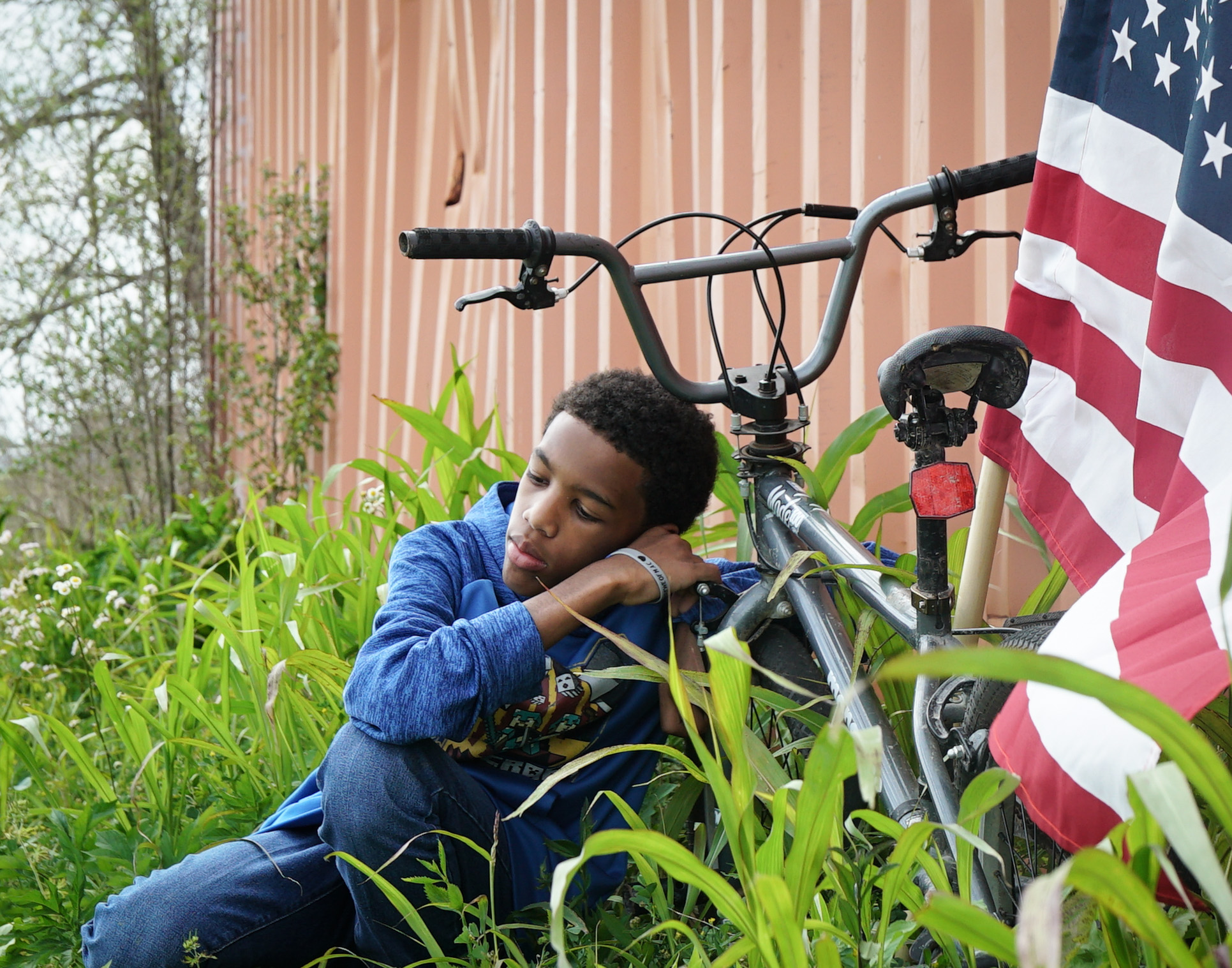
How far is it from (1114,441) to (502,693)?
0.78m

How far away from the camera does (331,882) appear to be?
5.22 feet

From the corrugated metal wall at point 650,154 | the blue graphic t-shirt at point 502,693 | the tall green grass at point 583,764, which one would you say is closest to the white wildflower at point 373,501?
the tall green grass at point 583,764

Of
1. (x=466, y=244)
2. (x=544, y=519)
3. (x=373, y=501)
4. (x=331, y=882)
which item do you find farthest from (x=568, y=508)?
(x=373, y=501)

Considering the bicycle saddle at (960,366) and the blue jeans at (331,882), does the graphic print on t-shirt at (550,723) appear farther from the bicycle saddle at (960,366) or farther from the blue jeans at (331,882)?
the bicycle saddle at (960,366)

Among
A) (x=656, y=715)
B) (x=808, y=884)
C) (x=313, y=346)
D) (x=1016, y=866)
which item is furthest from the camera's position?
(x=313, y=346)

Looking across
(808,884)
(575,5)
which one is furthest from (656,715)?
(575,5)

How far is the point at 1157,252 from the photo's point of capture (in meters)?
1.18

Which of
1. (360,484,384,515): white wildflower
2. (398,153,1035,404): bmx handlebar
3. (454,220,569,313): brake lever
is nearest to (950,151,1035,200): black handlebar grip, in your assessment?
(398,153,1035,404): bmx handlebar

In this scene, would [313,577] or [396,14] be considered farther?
[396,14]

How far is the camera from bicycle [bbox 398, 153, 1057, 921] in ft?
3.55

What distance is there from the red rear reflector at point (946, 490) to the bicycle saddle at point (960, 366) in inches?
2.9

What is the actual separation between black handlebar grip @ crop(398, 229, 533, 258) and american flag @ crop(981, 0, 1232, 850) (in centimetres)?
62

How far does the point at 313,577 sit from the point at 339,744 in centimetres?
113

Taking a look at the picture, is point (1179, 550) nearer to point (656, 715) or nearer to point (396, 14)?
point (656, 715)
